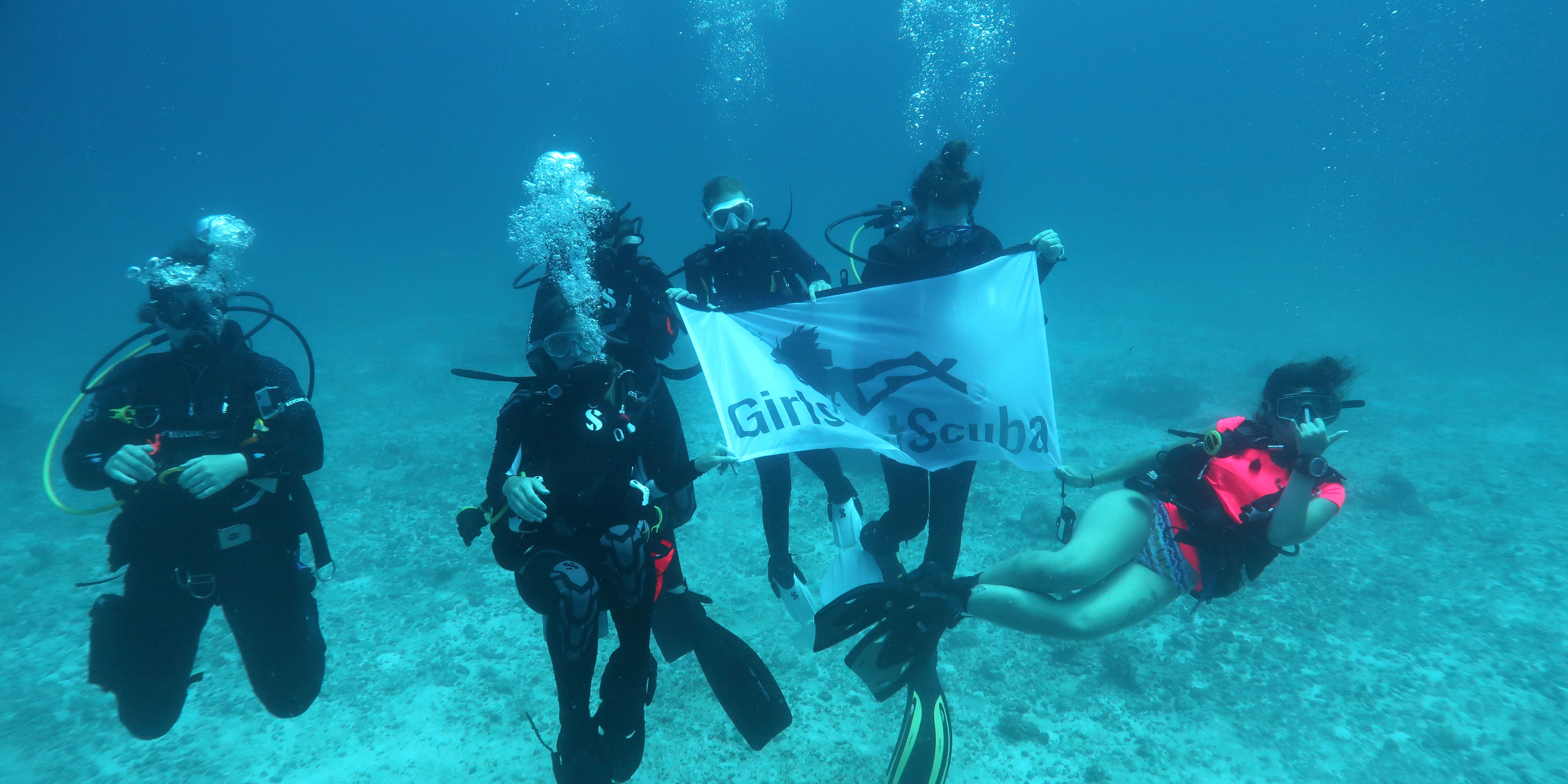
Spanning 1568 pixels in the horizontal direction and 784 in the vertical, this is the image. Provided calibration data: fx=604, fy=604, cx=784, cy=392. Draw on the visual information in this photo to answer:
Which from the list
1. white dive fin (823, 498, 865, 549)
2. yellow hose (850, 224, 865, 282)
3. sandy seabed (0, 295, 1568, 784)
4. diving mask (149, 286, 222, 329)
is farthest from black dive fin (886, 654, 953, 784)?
diving mask (149, 286, 222, 329)

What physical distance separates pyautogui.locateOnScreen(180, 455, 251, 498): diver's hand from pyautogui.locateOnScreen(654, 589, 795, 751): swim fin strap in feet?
8.56

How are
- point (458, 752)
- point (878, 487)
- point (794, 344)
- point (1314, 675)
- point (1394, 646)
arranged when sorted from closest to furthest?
point (794, 344)
point (458, 752)
point (1314, 675)
point (1394, 646)
point (878, 487)

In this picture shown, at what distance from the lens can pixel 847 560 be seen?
5371mm

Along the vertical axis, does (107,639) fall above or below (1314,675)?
above

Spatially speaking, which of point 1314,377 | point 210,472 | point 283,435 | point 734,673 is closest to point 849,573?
point 734,673

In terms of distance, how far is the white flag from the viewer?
452 cm

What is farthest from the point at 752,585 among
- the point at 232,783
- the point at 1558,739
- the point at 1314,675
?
the point at 1558,739

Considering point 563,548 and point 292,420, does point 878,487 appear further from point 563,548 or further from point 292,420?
point 292,420

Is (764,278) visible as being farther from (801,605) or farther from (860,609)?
(801,605)

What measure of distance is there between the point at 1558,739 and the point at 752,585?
758 cm

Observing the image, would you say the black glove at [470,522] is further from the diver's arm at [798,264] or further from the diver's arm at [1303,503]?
the diver's arm at [1303,503]

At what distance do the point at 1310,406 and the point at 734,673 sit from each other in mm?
4121

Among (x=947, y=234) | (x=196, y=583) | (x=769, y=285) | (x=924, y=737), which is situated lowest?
(x=924, y=737)

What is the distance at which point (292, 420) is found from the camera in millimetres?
3771
